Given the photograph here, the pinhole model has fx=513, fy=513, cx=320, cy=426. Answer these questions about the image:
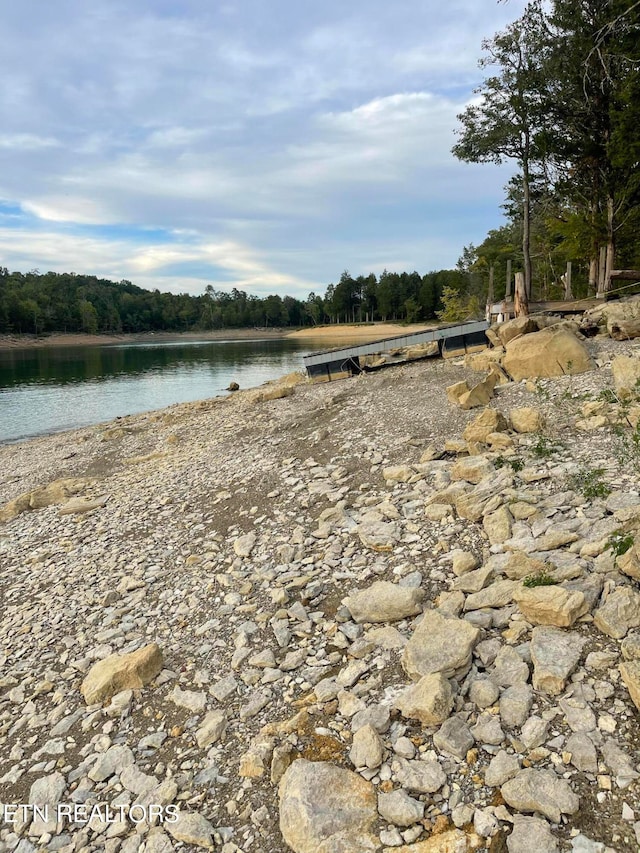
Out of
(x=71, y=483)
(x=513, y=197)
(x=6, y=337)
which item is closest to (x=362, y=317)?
(x=6, y=337)

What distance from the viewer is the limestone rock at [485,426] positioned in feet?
29.5

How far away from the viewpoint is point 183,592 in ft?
22.6

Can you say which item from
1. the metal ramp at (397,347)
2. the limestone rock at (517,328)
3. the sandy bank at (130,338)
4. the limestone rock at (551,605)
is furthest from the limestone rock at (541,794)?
the sandy bank at (130,338)

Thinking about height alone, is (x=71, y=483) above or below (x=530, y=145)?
below

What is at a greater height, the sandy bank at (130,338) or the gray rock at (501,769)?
the sandy bank at (130,338)

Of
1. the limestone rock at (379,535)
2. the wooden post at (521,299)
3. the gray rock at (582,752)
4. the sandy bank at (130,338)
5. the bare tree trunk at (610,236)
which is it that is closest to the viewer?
the gray rock at (582,752)

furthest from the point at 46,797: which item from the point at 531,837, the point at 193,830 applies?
the point at 531,837

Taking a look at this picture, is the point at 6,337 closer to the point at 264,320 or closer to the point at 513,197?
the point at 264,320

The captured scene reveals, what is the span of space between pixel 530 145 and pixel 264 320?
158 m

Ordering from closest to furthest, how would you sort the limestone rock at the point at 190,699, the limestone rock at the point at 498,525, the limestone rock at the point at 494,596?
the limestone rock at the point at 190,699, the limestone rock at the point at 494,596, the limestone rock at the point at 498,525

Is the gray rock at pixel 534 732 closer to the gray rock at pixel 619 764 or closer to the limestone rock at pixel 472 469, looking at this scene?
the gray rock at pixel 619 764

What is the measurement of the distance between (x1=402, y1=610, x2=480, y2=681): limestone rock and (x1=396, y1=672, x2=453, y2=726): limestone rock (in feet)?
0.47

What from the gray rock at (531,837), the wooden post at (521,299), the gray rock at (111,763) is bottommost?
the gray rock at (111,763)

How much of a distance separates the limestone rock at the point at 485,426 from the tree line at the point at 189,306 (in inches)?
3697
